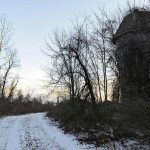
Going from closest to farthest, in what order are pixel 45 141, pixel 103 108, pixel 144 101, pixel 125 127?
pixel 144 101 < pixel 45 141 < pixel 125 127 < pixel 103 108

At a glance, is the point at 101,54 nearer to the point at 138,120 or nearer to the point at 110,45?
the point at 110,45

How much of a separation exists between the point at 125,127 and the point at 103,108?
6052mm

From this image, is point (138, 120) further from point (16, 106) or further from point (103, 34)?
point (16, 106)

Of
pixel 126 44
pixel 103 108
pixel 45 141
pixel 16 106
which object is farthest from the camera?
pixel 16 106

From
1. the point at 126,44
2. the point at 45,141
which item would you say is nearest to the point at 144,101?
the point at 45,141

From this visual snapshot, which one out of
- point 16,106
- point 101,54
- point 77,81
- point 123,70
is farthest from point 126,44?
point 16,106

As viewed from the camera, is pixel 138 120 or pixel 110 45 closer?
pixel 138 120

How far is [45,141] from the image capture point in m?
19.2

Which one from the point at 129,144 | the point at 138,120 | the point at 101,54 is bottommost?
the point at 129,144

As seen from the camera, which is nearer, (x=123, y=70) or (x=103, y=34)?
(x=123, y=70)

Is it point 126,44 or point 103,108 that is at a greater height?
point 126,44

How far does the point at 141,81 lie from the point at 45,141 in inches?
365

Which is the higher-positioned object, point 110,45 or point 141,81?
point 110,45

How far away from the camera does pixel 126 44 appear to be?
79.9ft
